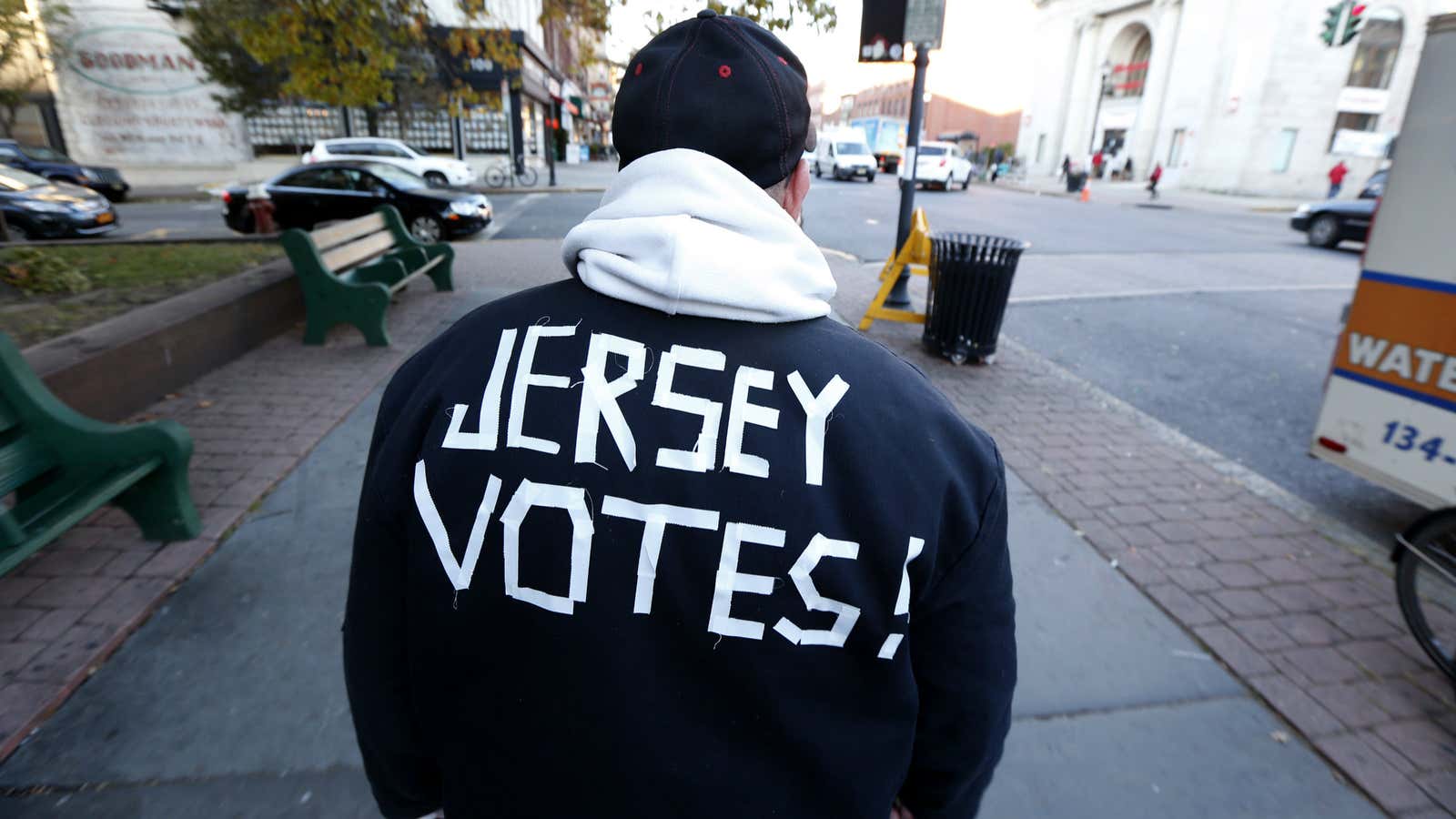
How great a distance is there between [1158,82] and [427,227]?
143 ft

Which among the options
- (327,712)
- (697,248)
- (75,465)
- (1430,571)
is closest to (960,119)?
(1430,571)

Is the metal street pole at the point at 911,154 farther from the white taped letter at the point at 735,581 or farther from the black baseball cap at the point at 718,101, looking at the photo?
the white taped letter at the point at 735,581

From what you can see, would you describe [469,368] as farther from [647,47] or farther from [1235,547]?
[1235,547]

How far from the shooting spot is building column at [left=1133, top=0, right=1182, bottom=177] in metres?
42.2

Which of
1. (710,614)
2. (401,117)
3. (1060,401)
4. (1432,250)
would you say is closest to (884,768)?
(710,614)

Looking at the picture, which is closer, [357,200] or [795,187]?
[795,187]

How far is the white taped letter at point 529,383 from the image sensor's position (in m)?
1.03

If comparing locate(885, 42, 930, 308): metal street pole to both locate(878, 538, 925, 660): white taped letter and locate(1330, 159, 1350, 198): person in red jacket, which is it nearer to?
locate(878, 538, 925, 660): white taped letter

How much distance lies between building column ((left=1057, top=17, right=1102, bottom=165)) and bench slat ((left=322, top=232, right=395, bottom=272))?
163ft

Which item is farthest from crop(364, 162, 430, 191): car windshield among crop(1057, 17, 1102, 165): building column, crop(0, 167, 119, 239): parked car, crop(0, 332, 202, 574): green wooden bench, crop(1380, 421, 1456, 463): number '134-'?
crop(1057, 17, 1102, 165): building column

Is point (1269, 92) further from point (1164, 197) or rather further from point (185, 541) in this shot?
point (185, 541)

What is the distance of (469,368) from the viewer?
1.09m

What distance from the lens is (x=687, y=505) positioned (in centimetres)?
100

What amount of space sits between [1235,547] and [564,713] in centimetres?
401
